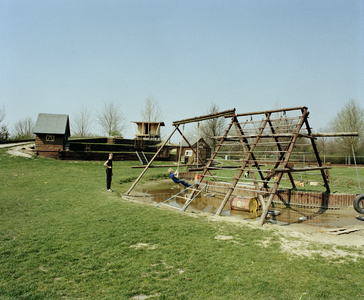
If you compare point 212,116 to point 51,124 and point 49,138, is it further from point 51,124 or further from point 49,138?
point 51,124

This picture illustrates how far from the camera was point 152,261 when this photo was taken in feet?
Answer: 17.0

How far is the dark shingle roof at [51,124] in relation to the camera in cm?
2561

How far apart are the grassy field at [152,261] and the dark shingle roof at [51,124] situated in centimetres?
1875

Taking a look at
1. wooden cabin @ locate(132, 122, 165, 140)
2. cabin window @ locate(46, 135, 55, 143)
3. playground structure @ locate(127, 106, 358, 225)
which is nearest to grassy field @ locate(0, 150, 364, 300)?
playground structure @ locate(127, 106, 358, 225)

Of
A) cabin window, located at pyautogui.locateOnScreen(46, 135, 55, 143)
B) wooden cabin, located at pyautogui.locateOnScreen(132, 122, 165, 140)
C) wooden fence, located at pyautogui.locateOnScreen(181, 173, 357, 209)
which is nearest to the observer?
wooden fence, located at pyautogui.locateOnScreen(181, 173, 357, 209)

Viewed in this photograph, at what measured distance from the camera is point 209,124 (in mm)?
48844

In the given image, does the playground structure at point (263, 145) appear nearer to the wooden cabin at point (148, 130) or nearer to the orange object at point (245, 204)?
the orange object at point (245, 204)

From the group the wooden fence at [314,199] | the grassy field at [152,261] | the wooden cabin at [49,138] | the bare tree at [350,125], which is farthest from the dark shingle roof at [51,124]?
the bare tree at [350,125]

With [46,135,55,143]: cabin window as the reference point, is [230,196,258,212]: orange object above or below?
below

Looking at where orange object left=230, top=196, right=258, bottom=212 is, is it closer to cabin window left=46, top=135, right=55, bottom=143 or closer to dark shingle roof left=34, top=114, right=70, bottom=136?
dark shingle roof left=34, top=114, right=70, bottom=136

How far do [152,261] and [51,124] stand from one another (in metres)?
25.5

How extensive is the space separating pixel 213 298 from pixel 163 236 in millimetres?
2922

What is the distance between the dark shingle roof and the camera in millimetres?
25611

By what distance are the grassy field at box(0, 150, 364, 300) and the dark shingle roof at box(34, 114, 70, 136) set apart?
18.8 m
